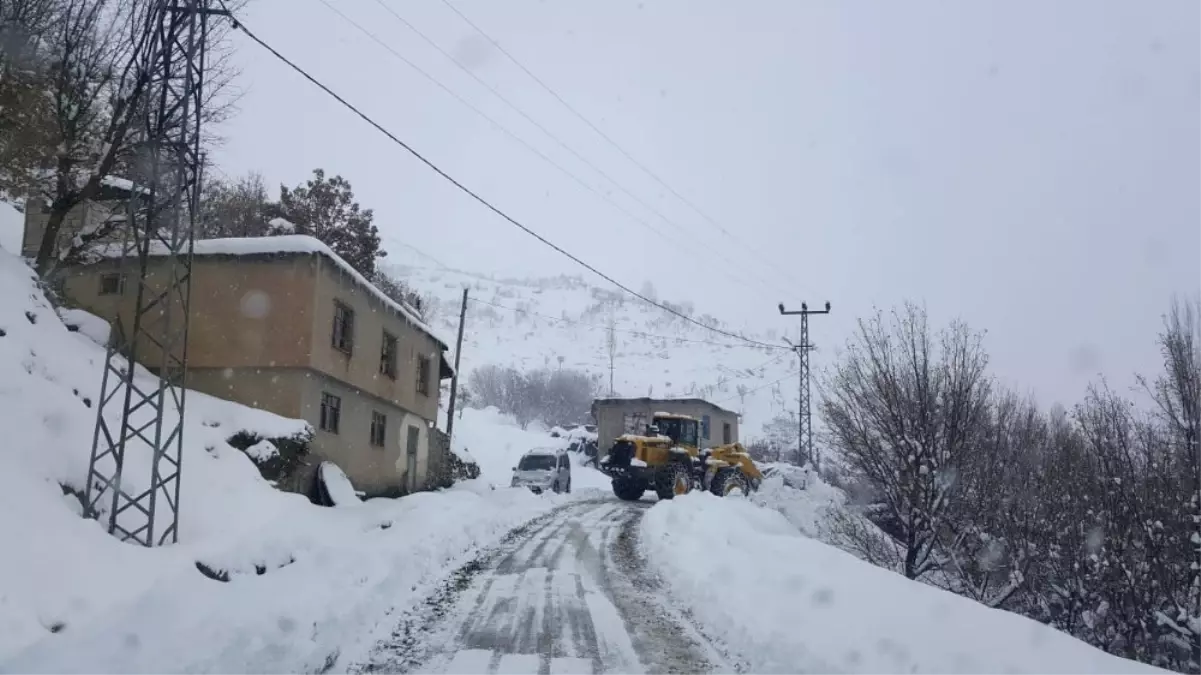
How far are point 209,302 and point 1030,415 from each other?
23656 millimetres

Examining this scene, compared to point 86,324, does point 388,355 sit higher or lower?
higher

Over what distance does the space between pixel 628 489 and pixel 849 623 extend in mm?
20819

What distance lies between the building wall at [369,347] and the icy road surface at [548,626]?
8.45 meters

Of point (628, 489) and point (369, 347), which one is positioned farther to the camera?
point (628, 489)

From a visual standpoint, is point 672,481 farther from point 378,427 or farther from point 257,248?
point 257,248

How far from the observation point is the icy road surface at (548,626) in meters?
7.20

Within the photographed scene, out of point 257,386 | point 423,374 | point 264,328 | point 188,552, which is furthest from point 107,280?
point 188,552

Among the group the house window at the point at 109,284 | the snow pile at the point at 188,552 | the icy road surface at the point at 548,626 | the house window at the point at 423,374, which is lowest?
the icy road surface at the point at 548,626

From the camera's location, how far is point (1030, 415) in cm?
2416

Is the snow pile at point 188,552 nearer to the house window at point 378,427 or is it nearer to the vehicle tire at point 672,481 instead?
the house window at point 378,427

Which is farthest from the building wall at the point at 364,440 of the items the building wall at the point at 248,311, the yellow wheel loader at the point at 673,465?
the yellow wheel loader at the point at 673,465

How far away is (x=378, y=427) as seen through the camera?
24.5 m

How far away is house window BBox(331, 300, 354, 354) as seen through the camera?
20.9 meters

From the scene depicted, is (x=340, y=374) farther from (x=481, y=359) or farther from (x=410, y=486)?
(x=481, y=359)
